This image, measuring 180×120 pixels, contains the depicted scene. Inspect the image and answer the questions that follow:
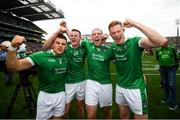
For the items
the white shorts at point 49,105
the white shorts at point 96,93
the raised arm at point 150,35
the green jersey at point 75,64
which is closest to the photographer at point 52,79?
the white shorts at point 49,105

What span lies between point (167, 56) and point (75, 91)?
3715mm

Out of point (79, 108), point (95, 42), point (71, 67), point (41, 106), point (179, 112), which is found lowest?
point (179, 112)

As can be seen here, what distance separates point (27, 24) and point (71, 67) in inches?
2442

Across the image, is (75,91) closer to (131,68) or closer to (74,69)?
(74,69)

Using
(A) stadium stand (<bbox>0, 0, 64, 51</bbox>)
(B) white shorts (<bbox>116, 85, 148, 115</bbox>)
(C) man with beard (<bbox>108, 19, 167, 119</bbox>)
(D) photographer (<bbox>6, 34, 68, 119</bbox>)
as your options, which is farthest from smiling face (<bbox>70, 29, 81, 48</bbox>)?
(A) stadium stand (<bbox>0, 0, 64, 51</bbox>)

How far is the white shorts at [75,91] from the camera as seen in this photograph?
229 inches

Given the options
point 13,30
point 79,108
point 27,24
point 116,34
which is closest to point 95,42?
point 116,34

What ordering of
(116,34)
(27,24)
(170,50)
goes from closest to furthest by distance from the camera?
(116,34) < (170,50) < (27,24)

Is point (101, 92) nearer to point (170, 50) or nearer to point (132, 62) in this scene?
point (132, 62)

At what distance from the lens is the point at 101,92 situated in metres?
5.36

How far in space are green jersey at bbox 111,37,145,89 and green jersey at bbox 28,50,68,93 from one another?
1.08 metres

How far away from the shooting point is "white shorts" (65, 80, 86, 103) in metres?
5.82

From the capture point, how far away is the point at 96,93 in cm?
535

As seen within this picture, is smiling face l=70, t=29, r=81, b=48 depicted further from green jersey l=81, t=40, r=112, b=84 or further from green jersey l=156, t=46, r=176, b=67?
green jersey l=156, t=46, r=176, b=67
